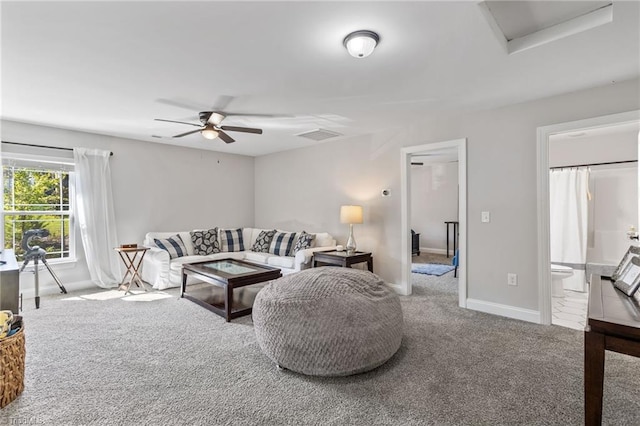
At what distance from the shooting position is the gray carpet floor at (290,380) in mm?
A: 1857

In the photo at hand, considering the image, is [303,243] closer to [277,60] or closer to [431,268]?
[431,268]

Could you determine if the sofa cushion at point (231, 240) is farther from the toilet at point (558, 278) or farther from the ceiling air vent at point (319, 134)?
the toilet at point (558, 278)

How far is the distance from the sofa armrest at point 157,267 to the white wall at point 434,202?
20.0 ft

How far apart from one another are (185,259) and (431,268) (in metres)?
4.40

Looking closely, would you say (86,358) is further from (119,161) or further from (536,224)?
(536,224)

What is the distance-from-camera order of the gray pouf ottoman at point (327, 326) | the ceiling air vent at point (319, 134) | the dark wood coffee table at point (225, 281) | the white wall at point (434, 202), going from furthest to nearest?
the white wall at point (434, 202)
the ceiling air vent at point (319, 134)
the dark wood coffee table at point (225, 281)
the gray pouf ottoman at point (327, 326)

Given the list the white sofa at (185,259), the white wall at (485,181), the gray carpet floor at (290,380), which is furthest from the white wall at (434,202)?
the gray carpet floor at (290,380)

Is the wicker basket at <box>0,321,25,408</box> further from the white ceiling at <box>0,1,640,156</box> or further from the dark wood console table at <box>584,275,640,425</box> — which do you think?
the dark wood console table at <box>584,275,640,425</box>

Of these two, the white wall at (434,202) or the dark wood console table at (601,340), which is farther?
the white wall at (434,202)

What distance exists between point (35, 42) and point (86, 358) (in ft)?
7.74

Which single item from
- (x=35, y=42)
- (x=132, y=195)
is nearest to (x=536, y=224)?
(x=35, y=42)

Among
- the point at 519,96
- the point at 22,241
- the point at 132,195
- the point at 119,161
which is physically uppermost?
the point at 519,96

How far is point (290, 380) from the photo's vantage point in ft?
7.32

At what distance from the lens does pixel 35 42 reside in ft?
7.22
